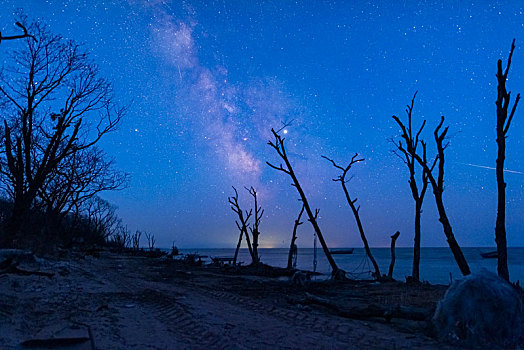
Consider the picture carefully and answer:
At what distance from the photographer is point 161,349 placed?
15.1ft

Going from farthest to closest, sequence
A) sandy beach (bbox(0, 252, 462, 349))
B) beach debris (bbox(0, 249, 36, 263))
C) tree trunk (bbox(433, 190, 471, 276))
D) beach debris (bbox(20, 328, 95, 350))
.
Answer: tree trunk (bbox(433, 190, 471, 276)) < beach debris (bbox(0, 249, 36, 263)) < sandy beach (bbox(0, 252, 462, 349)) < beach debris (bbox(20, 328, 95, 350))

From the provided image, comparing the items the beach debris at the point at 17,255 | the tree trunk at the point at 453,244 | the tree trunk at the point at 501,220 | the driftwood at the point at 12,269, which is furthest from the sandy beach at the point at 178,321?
the tree trunk at the point at 453,244

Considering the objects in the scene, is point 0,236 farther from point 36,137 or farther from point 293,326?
point 293,326

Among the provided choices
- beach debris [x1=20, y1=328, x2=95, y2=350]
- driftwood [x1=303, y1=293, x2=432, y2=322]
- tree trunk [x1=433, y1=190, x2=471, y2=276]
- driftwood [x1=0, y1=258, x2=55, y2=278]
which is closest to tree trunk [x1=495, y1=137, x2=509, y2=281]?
tree trunk [x1=433, y1=190, x2=471, y2=276]

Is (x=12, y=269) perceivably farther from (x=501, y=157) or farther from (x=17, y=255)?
(x=501, y=157)

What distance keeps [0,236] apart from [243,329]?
44.5ft

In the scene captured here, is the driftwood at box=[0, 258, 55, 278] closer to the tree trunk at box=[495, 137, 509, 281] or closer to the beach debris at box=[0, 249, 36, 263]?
the beach debris at box=[0, 249, 36, 263]

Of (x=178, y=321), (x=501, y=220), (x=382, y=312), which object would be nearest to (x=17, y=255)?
(x=178, y=321)

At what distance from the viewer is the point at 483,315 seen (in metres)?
5.09

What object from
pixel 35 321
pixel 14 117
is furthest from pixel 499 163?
pixel 14 117

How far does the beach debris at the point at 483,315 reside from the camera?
4957 mm

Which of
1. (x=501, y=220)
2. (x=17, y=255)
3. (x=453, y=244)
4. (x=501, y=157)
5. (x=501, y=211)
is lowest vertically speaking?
(x=17, y=255)

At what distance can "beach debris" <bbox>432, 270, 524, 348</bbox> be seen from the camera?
16.3ft

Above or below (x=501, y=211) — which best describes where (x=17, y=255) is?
below
